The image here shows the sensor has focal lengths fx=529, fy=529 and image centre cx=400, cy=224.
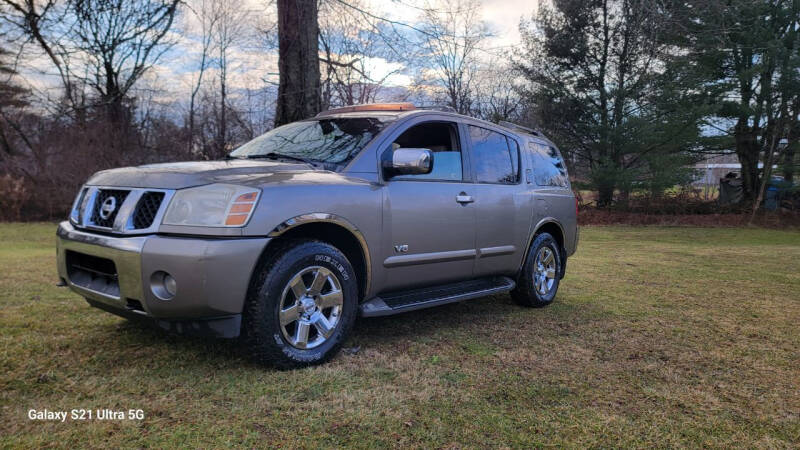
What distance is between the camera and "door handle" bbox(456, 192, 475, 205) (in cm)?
445

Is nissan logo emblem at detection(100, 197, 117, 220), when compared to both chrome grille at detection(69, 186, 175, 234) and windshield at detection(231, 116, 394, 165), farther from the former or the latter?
windshield at detection(231, 116, 394, 165)

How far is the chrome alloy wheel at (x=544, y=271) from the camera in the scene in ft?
18.3

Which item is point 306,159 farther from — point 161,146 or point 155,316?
point 161,146

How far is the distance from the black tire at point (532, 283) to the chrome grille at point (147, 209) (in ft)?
11.7

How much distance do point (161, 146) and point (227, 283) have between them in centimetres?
1859

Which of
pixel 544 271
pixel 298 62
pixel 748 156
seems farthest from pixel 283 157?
pixel 748 156

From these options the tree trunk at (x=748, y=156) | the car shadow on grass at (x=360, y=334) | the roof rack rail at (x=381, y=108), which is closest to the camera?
the car shadow on grass at (x=360, y=334)

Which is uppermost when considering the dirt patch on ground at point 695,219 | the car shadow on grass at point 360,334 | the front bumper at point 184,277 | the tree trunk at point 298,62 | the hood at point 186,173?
the tree trunk at point 298,62

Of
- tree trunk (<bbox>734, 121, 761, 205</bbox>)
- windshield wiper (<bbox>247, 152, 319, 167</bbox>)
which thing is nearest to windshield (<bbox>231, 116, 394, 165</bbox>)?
windshield wiper (<bbox>247, 152, 319, 167</bbox>)

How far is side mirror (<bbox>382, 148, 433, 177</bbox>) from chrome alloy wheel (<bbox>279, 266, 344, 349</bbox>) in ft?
3.10

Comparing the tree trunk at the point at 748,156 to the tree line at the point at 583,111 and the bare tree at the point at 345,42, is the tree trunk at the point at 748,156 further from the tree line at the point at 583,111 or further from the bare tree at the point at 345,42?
the bare tree at the point at 345,42

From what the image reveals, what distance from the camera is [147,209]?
3.16 metres

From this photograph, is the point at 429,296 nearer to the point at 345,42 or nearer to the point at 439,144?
the point at 439,144

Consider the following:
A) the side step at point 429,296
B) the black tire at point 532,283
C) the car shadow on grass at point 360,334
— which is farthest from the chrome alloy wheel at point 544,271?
the side step at point 429,296
